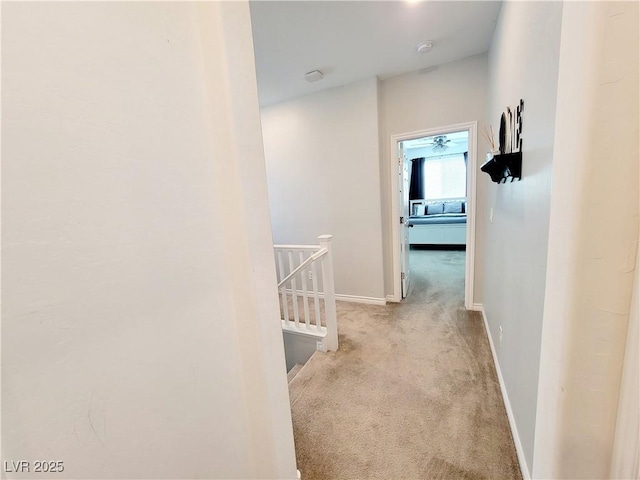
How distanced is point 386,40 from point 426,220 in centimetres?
461

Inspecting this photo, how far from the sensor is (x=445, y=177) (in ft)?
22.4

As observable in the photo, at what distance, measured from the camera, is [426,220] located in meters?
6.18

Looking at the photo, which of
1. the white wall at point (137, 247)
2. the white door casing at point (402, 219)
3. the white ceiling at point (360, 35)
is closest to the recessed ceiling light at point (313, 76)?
the white ceiling at point (360, 35)

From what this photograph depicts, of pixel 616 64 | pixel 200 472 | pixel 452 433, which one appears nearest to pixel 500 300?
pixel 452 433

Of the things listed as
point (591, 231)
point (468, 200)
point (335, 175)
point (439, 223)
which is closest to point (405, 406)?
point (591, 231)

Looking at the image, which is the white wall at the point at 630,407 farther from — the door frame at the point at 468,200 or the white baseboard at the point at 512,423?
the door frame at the point at 468,200

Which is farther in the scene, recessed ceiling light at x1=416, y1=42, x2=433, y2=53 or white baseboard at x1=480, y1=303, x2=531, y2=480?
recessed ceiling light at x1=416, y1=42, x2=433, y2=53

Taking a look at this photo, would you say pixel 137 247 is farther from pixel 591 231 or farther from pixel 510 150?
pixel 510 150

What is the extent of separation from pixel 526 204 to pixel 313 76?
7.92 feet

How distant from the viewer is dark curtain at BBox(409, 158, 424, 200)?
7.03m

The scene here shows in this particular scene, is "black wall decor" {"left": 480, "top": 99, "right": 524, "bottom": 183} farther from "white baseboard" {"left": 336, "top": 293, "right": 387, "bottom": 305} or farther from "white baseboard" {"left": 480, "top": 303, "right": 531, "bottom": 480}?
"white baseboard" {"left": 336, "top": 293, "right": 387, "bottom": 305}

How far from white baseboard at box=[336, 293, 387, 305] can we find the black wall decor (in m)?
2.04

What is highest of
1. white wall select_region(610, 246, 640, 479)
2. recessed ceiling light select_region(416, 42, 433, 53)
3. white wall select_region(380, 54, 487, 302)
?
recessed ceiling light select_region(416, 42, 433, 53)

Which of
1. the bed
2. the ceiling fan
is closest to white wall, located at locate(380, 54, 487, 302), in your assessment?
the bed
